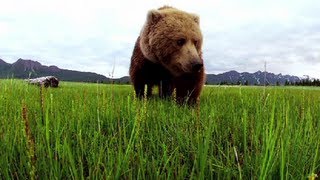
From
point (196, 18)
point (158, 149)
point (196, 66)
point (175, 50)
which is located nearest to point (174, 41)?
point (175, 50)

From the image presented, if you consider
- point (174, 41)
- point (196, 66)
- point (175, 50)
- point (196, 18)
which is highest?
point (196, 18)

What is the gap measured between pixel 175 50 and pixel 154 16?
80 cm

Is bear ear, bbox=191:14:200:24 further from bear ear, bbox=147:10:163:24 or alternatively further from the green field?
→ the green field

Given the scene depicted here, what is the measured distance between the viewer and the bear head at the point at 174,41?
6.14 m

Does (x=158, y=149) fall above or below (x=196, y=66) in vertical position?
below

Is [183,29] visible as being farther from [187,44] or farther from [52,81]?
[52,81]

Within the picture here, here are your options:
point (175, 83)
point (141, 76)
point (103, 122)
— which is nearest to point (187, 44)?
point (175, 83)

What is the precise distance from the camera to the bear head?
6.14 m

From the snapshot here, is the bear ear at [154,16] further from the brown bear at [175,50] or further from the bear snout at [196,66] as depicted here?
the bear snout at [196,66]

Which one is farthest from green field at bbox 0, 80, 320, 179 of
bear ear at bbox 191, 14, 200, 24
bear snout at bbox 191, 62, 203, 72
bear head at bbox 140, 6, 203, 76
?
bear ear at bbox 191, 14, 200, 24

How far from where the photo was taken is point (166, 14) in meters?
6.85

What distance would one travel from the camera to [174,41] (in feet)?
21.0

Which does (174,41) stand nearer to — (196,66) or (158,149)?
(196,66)

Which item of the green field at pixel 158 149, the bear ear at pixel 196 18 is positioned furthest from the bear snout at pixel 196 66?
the green field at pixel 158 149
